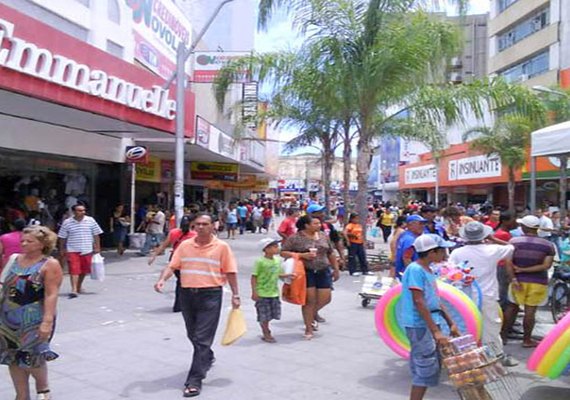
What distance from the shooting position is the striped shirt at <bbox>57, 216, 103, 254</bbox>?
1062cm

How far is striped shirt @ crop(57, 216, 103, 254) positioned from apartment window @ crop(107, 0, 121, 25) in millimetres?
8040

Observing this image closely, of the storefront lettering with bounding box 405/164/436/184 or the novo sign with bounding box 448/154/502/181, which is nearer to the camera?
the novo sign with bounding box 448/154/502/181

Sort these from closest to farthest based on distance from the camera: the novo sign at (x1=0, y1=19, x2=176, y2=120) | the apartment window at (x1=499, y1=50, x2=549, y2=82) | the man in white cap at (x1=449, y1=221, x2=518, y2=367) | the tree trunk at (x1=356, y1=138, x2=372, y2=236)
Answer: the man in white cap at (x1=449, y1=221, x2=518, y2=367)
the novo sign at (x1=0, y1=19, x2=176, y2=120)
the tree trunk at (x1=356, y1=138, x2=372, y2=236)
the apartment window at (x1=499, y1=50, x2=549, y2=82)

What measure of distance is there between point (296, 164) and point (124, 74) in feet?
347

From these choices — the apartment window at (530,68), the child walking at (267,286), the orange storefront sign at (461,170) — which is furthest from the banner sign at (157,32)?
the apartment window at (530,68)

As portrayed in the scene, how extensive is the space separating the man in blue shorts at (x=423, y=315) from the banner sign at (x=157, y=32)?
48.7 ft

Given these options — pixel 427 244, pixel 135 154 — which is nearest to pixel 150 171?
pixel 135 154

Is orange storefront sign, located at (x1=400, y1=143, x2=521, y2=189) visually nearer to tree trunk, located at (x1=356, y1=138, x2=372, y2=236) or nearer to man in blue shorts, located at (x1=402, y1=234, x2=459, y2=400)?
tree trunk, located at (x1=356, y1=138, x2=372, y2=236)

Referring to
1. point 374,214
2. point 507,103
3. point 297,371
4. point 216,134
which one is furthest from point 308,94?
point 374,214

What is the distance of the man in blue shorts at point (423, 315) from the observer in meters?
4.71

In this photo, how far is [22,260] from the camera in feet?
16.1

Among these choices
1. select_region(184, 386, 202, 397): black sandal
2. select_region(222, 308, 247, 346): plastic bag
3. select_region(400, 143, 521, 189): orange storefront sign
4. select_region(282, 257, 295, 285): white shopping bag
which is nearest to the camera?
select_region(184, 386, 202, 397): black sandal

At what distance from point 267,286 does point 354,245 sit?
21.5ft

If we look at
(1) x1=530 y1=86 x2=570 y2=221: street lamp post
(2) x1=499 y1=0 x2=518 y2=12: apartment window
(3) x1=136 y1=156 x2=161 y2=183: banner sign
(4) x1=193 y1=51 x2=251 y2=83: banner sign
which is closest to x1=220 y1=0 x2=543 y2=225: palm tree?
(1) x1=530 y1=86 x2=570 y2=221: street lamp post
